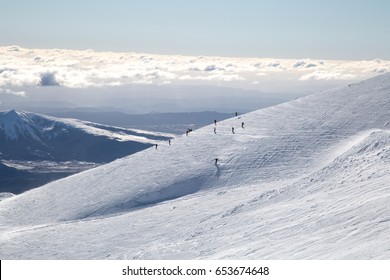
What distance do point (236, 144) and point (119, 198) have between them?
23.3 meters

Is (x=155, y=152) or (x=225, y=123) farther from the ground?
(x=225, y=123)

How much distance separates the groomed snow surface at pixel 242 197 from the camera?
40.2 metres

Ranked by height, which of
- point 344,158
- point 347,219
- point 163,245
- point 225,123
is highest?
point 225,123

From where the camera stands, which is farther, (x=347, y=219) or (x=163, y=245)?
(x=163, y=245)

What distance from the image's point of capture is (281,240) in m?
39.4

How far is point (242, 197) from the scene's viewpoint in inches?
2351

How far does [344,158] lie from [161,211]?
2491 centimetres

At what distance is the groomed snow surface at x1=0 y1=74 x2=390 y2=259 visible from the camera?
4022cm

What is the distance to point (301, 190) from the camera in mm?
55688
